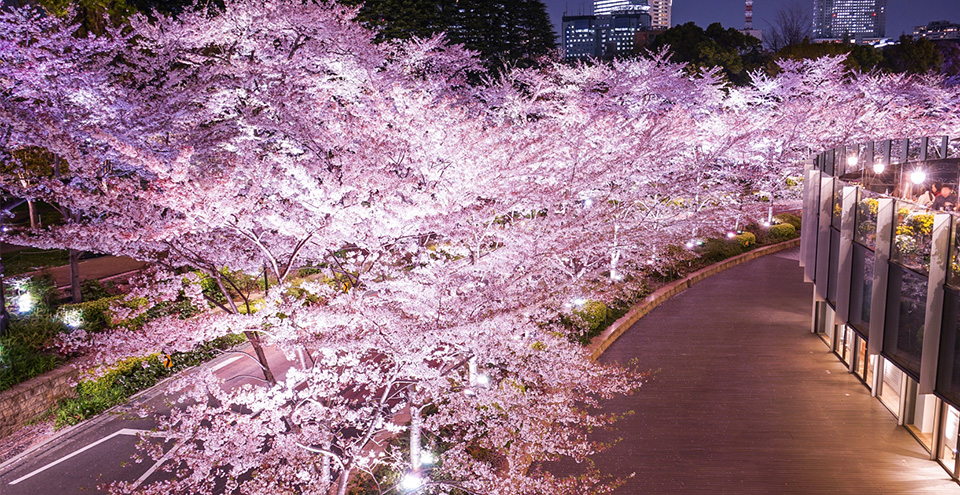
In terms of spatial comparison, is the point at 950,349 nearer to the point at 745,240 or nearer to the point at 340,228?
the point at 340,228

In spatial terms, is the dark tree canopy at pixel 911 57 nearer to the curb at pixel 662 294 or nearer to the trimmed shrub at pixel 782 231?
the trimmed shrub at pixel 782 231

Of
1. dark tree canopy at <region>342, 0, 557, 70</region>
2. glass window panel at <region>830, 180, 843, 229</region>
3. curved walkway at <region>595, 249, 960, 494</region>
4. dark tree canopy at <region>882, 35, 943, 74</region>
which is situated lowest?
curved walkway at <region>595, 249, 960, 494</region>

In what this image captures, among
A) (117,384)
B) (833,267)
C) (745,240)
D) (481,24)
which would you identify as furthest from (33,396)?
(481,24)

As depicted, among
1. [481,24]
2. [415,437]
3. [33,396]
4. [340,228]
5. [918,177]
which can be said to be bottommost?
[33,396]

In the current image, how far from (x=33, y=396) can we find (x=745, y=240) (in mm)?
20615

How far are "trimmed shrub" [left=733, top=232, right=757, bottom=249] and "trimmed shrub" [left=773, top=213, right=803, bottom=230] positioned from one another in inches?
145

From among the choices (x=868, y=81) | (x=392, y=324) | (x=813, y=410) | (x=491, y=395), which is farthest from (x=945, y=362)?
(x=868, y=81)

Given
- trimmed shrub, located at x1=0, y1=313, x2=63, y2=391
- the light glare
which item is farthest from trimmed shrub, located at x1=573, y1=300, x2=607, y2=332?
trimmed shrub, located at x1=0, y1=313, x2=63, y2=391

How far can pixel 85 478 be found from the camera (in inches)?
328

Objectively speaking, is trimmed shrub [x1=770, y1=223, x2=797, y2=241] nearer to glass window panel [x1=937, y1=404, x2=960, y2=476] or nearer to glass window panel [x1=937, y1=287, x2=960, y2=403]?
glass window panel [x1=937, y1=404, x2=960, y2=476]

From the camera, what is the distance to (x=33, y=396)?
9.65m

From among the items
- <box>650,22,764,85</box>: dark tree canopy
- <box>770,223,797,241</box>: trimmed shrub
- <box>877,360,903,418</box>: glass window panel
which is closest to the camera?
<box>877,360,903,418</box>: glass window panel

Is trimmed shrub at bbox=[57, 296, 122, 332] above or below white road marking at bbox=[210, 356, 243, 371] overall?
above

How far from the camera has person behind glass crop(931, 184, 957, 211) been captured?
9133 mm
